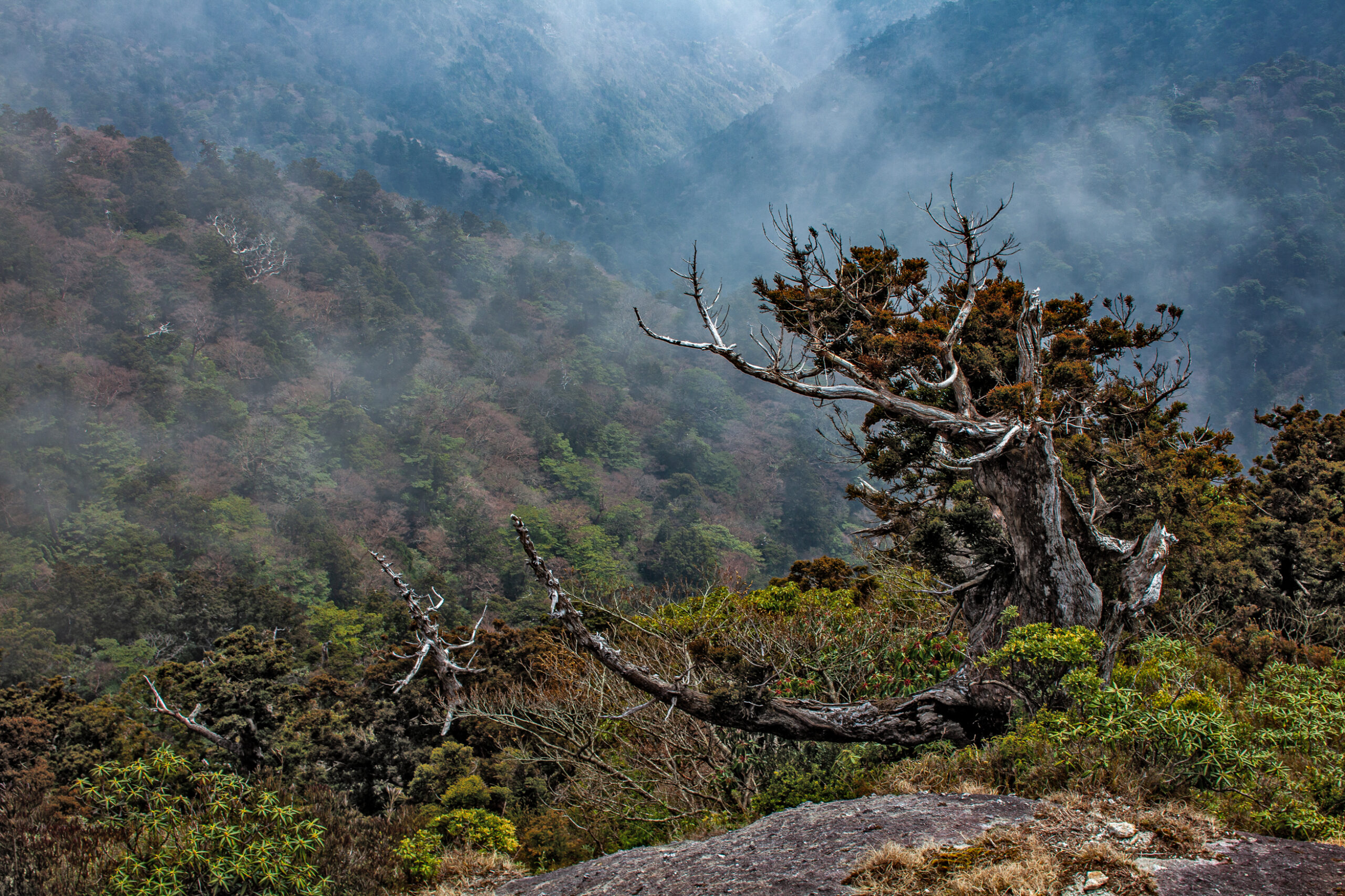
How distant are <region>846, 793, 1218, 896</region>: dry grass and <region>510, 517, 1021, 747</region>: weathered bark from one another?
191 centimetres

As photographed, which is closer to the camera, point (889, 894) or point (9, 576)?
point (889, 894)

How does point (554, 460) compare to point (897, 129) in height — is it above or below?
below

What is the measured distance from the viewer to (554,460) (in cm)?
5541

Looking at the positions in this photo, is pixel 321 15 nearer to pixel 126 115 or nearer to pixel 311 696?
pixel 126 115

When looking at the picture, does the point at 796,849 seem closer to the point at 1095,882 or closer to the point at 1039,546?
the point at 1095,882

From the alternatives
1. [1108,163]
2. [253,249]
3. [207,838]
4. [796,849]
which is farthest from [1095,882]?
[1108,163]

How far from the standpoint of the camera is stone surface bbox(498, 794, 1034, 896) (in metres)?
3.49

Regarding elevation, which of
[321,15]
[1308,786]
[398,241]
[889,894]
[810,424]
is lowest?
[889,894]

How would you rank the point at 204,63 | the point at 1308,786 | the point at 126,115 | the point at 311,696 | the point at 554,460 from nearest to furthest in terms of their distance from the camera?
the point at 1308,786
the point at 311,696
the point at 554,460
the point at 126,115
the point at 204,63

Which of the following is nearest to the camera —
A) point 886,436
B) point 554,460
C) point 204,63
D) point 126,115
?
point 886,436

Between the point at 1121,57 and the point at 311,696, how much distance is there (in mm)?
135912

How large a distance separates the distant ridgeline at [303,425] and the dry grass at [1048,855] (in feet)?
61.4

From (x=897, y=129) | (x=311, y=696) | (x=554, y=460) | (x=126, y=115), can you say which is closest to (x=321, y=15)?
(x=126, y=115)

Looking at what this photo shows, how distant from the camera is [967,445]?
692cm
